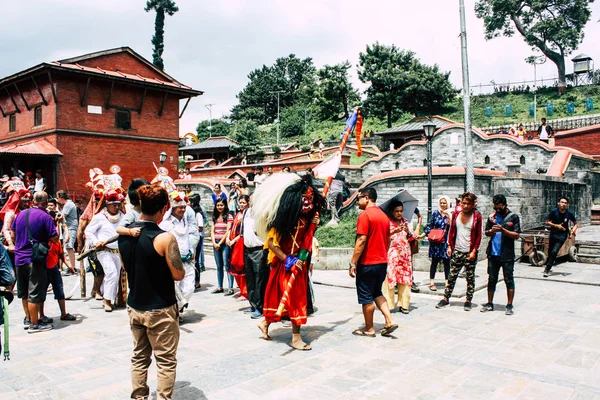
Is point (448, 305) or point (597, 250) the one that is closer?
point (448, 305)

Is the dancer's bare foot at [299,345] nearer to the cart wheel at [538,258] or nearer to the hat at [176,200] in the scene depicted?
the hat at [176,200]

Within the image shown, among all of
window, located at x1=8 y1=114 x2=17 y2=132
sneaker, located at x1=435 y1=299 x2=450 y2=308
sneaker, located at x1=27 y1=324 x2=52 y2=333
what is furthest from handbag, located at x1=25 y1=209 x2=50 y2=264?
window, located at x1=8 y1=114 x2=17 y2=132

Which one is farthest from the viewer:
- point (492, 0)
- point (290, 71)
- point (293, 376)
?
point (290, 71)

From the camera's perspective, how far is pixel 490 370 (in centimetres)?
486

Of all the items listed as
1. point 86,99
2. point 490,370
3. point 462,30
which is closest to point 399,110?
point 86,99

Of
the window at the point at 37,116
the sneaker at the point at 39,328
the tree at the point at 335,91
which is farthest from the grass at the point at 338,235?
the tree at the point at 335,91

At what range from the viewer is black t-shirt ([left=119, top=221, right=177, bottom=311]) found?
12.2ft

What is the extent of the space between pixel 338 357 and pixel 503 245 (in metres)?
3.50

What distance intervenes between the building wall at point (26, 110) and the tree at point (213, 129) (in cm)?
3339

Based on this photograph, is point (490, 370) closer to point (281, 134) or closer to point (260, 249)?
point (260, 249)

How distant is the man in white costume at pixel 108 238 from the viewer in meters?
7.49

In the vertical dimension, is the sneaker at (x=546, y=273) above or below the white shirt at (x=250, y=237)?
below

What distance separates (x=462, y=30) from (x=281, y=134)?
44.7 metres

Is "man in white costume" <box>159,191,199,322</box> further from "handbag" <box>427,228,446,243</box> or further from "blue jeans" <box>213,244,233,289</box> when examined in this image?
"handbag" <box>427,228,446,243</box>
